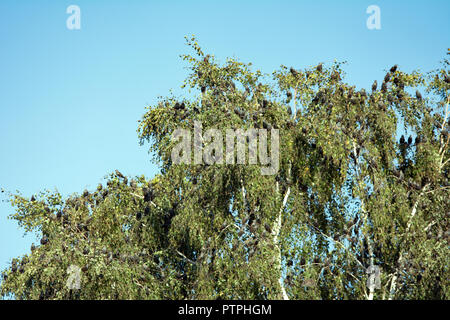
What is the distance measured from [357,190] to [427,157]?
2.36 meters

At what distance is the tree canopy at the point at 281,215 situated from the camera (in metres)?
19.8

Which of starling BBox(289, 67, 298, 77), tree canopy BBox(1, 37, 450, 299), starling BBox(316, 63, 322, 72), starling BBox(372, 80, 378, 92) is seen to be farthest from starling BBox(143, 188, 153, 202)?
starling BBox(372, 80, 378, 92)

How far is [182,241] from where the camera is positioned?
22.4 meters

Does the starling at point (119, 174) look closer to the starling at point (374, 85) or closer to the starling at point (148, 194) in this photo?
the starling at point (148, 194)

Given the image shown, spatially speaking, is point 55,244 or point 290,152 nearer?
point 55,244

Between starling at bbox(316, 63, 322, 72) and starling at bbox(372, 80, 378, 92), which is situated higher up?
starling at bbox(316, 63, 322, 72)

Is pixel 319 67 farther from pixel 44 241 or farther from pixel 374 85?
pixel 44 241

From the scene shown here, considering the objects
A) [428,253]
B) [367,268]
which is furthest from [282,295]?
[428,253]

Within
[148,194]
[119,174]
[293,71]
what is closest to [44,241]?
[119,174]

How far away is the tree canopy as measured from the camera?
1978 centimetres

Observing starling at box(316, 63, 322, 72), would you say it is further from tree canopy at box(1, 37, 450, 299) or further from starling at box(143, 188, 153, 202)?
starling at box(143, 188, 153, 202)

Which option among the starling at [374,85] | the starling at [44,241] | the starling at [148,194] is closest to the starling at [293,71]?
the starling at [374,85]
